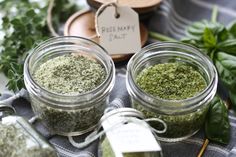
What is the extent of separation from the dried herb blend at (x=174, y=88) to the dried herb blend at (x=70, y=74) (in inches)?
4.1

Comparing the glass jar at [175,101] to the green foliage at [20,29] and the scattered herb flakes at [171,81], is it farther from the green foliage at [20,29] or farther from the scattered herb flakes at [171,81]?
the green foliage at [20,29]

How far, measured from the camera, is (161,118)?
1.11 m

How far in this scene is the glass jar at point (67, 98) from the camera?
110 cm

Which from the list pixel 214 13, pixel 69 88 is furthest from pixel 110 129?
pixel 214 13

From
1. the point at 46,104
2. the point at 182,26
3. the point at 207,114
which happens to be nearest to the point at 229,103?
the point at 207,114

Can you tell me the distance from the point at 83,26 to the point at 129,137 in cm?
49

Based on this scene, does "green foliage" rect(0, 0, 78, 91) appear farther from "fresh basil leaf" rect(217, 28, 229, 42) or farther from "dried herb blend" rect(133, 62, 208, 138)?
"fresh basil leaf" rect(217, 28, 229, 42)

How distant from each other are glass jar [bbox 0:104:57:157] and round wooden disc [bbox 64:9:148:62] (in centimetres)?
40

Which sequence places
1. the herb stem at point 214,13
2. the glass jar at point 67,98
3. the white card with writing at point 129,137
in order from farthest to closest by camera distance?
1. the herb stem at point 214,13
2. the glass jar at point 67,98
3. the white card with writing at point 129,137

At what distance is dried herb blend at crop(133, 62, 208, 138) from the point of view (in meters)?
1.12

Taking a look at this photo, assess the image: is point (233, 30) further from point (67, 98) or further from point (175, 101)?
point (67, 98)

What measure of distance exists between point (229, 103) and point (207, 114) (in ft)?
0.35

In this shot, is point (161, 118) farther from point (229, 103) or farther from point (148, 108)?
point (229, 103)

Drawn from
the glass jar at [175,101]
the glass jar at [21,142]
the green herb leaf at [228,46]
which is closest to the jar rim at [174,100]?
the glass jar at [175,101]
